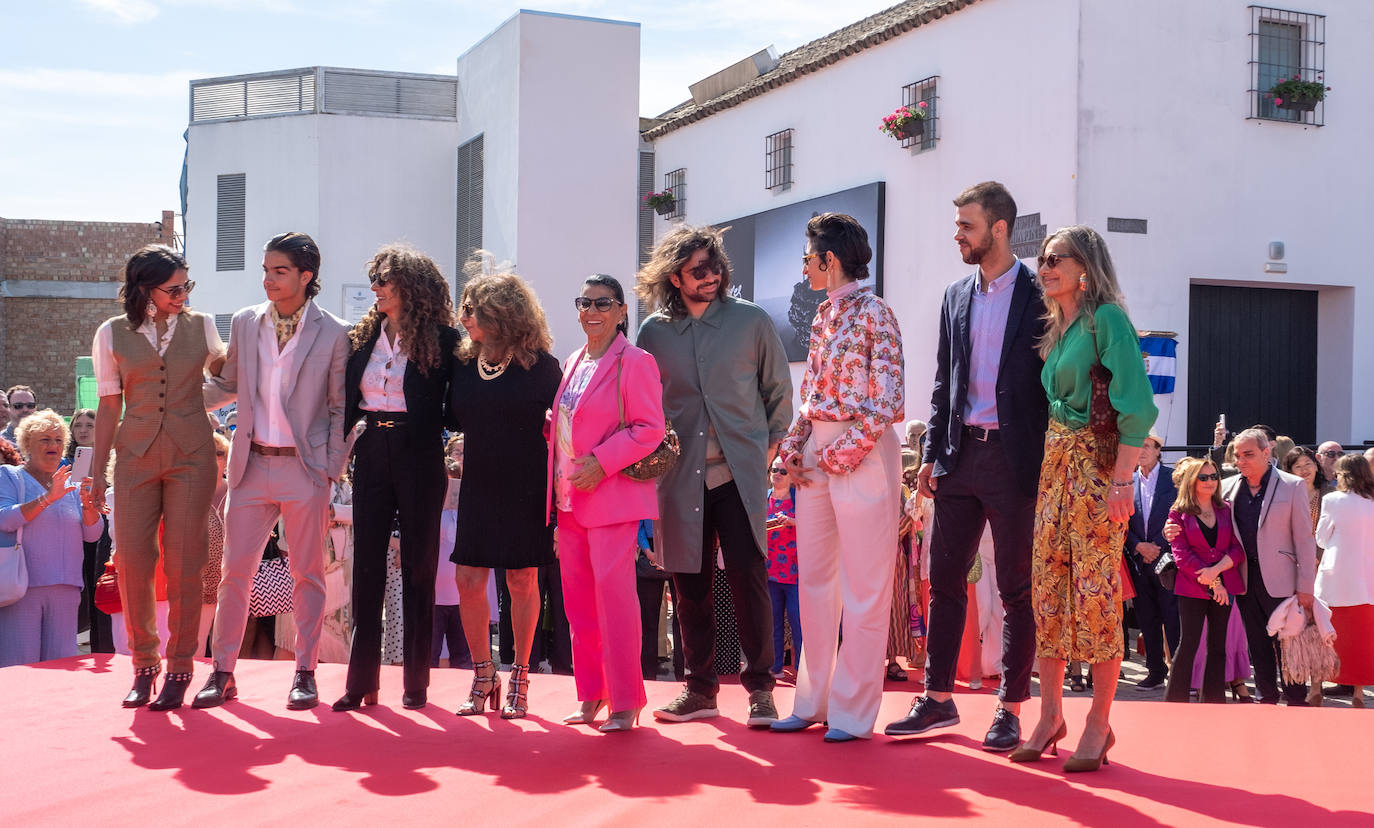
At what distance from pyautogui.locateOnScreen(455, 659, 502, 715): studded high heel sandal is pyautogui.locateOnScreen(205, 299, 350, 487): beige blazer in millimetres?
972

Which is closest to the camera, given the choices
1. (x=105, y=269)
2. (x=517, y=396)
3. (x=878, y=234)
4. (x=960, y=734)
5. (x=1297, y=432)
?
(x=960, y=734)

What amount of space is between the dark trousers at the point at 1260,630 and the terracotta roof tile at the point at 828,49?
8719 mm

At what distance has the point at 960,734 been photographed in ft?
15.4

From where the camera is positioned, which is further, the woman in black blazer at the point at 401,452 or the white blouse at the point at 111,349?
the white blouse at the point at 111,349

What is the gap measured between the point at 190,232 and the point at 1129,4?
55.8 feet

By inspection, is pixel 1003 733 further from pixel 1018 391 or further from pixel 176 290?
pixel 176 290

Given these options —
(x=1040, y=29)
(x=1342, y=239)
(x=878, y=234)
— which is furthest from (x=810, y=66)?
(x=1342, y=239)

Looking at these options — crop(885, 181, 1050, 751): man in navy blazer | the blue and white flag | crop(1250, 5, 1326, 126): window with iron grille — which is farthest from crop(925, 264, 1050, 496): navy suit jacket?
crop(1250, 5, 1326, 126): window with iron grille

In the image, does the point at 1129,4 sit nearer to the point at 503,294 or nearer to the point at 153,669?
the point at 503,294

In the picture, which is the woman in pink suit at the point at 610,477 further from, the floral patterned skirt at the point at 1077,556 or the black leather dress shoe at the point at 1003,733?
the floral patterned skirt at the point at 1077,556

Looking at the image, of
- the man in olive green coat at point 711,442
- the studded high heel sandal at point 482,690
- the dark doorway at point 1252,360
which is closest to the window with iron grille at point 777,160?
the dark doorway at point 1252,360

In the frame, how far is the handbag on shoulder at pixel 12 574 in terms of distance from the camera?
688 cm

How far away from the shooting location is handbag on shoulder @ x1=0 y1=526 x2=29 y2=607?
6879 mm

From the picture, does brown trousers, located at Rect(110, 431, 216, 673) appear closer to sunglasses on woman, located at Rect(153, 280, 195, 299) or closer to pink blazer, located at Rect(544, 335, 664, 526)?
sunglasses on woman, located at Rect(153, 280, 195, 299)
